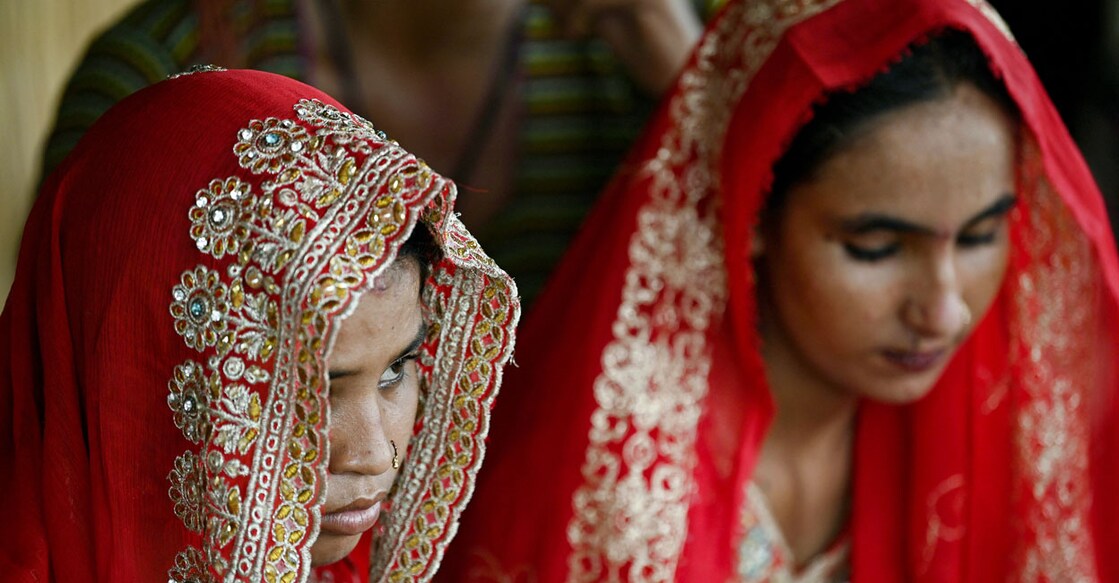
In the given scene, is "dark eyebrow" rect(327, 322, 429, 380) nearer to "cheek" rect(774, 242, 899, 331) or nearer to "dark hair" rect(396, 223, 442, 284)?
"dark hair" rect(396, 223, 442, 284)

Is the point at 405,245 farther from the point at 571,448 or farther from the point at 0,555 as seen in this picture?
the point at 571,448

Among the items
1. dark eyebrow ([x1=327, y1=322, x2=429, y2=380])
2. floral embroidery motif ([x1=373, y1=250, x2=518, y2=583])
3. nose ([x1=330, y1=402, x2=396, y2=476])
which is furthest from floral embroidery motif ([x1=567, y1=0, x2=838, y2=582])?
nose ([x1=330, y1=402, x2=396, y2=476])

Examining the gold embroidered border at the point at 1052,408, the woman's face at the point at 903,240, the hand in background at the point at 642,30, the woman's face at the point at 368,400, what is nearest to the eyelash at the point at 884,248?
the woman's face at the point at 903,240

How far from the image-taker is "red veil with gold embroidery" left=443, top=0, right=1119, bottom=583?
1790 millimetres

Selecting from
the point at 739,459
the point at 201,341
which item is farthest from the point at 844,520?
the point at 201,341

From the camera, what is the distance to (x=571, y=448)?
183cm

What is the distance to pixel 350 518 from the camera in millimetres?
1252

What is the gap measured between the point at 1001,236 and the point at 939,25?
30cm

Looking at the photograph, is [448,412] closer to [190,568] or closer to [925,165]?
[190,568]

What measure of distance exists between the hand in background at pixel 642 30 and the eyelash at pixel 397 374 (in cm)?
103

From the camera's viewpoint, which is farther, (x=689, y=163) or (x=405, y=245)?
(x=689, y=163)

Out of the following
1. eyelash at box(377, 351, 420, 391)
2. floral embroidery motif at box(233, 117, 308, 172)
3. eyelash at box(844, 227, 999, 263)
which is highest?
eyelash at box(844, 227, 999, 263)

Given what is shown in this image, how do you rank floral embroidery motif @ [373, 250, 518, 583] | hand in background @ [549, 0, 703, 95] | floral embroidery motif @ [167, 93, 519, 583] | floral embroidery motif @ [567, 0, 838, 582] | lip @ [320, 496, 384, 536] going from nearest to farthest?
1. floral embroidery motif @ [167, 93, 519, 583]
2. lip @ [320, 496, 384, 536]
3. floral embroidery motif @ [373, 250, 518, 583]
4. floral embroidery motif @ [567, 0, 838, 582]
5. hand in background @ [549, 0, 703, 95]

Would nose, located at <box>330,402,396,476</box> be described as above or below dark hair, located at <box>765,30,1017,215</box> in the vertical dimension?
below
